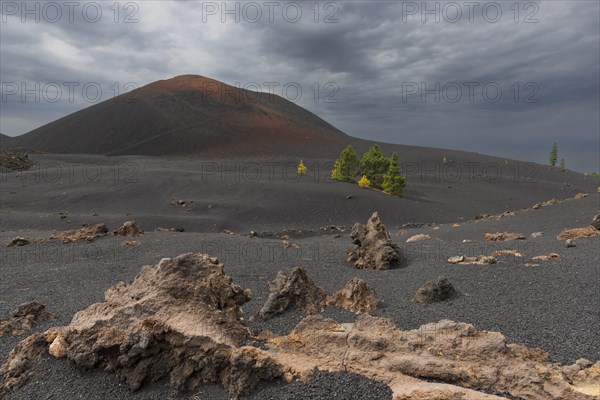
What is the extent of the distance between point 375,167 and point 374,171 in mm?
351

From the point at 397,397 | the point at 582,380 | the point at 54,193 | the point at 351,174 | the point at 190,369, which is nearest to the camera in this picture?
the point at 397,397

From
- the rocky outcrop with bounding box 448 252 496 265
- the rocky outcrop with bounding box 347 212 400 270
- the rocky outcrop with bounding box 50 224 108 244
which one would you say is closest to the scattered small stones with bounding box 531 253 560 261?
the rocky outcrop with bounding box 448 252 496 265

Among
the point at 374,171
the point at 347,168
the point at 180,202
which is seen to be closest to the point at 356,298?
the point at 180,202

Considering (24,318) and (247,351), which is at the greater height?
(247,351)

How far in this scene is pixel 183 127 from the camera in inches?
3211

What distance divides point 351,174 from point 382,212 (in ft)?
35.9

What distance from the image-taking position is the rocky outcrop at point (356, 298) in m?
6.30

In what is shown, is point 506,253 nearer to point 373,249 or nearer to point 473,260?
Result: point 473,260

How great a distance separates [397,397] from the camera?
11.5 ft

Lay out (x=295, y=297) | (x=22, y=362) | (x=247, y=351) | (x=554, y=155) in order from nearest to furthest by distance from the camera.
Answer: (x=247, y=351) < (x=22, y=362) < (x=295, y=297) < (x=554, y=155)

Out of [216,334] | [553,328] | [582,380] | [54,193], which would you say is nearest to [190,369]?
[216,334]

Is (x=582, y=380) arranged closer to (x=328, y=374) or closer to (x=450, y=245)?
(x=328, y=374)

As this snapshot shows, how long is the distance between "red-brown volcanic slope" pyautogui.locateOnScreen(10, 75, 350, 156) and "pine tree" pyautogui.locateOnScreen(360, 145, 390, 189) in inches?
1335

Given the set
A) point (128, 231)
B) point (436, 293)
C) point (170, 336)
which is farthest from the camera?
point (128, 231)
